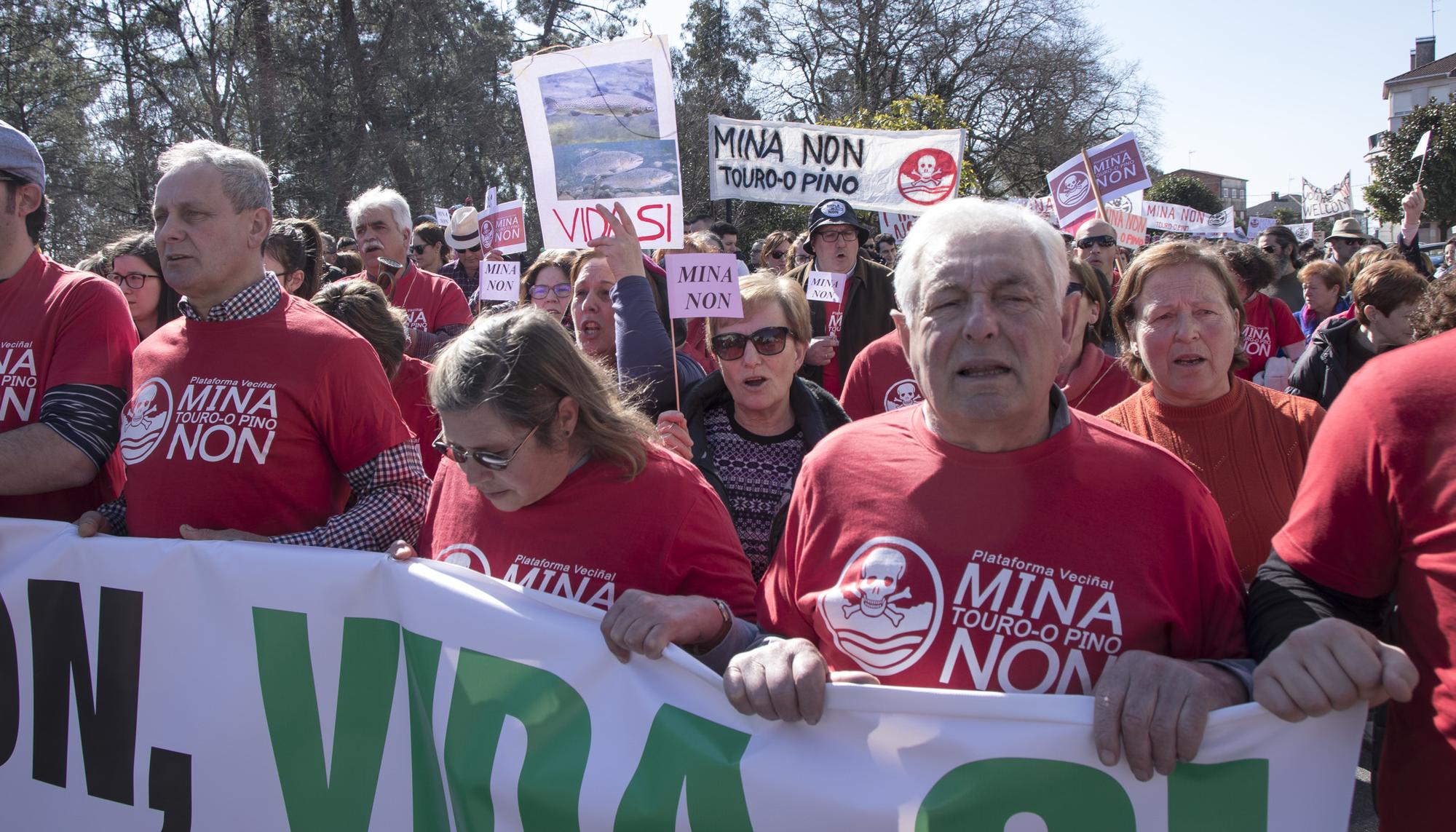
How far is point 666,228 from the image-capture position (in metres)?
4.66

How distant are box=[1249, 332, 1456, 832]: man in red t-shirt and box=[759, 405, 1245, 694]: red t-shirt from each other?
13cm

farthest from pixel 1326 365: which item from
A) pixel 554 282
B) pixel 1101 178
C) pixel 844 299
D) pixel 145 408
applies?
pixel 145 408

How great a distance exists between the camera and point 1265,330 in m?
6.42

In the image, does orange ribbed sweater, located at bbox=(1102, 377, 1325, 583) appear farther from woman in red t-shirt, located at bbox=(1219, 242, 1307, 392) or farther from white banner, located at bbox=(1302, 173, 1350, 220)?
white banner, located at bbox=(1302, 173, 1350, 220)

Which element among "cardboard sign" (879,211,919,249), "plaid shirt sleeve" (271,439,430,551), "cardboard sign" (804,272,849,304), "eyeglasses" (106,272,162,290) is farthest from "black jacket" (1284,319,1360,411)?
"cardboard sign" (879,211,919,249)

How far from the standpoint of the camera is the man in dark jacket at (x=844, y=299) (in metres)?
5.65

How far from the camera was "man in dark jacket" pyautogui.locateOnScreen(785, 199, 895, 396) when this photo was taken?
565 centimetres

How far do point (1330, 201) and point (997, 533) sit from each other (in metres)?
18.5

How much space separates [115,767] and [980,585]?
6.85ft

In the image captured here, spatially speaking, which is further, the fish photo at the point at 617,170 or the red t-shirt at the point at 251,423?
the fish photo at the point at 617,170

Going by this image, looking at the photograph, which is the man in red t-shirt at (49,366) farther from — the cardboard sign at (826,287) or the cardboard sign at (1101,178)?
the cardboard sign at (1101,178)

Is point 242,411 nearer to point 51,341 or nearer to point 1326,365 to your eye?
point 51,341

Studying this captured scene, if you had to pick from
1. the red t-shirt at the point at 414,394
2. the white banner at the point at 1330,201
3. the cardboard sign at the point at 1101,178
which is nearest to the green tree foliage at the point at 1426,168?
the white banner at the point at 1330,201

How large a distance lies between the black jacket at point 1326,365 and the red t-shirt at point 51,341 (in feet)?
17.0
